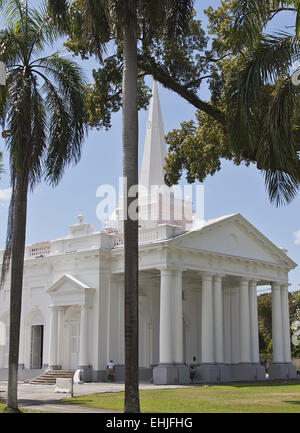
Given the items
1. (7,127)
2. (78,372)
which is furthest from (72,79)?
(78,372)

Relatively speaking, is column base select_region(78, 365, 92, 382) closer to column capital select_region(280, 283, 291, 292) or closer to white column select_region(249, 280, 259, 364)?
white column select_region(249, 280, 259, 364)

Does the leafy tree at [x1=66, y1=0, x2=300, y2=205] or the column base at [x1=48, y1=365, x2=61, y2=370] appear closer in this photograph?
the leafy tree at [x1=66, y1=0, x2=300, y2=205]

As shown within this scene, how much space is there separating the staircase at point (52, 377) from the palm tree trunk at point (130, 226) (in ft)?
64.0

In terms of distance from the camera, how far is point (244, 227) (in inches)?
1421

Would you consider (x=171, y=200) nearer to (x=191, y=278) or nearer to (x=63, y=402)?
(x=191, y=278)

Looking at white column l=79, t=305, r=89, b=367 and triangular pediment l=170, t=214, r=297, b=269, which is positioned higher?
triangular pediment l=170, t=214, r=297, b=269

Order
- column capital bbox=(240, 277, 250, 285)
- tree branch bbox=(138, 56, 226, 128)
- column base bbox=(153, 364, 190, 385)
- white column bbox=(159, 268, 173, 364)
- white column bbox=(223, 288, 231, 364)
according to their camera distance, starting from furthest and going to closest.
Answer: white column bbox=(223, 288, 231, 364), column capital bbox=(240, 277, 250, 285), white column bbox=(159, 268, 173, 364), column base bbox=(153, 364, 190, 385), tree branch bbox=(138, 56, 226, 128)

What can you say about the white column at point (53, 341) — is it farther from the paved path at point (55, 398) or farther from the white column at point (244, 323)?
the white column at point (244, 323)

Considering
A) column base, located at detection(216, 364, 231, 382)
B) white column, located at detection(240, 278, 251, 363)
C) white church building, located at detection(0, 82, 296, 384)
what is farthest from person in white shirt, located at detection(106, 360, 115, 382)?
white column, located at detection(240, 278, 251, 363)

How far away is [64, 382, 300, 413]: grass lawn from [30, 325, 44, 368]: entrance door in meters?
13.2

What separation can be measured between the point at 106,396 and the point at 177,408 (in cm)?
625

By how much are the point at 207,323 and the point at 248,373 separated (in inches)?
183

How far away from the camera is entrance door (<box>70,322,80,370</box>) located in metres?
34.2
